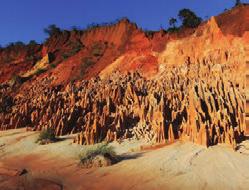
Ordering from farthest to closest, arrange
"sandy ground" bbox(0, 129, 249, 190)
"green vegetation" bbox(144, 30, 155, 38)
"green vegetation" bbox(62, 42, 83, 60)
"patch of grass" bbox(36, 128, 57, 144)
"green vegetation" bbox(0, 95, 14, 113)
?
"green vegetation" bbox(62, 42, 83, 60)
"green vegetation" bbox(144, 30, 155, 38)
"green vegetation" bbox(0, 95, 14, 113)
"patch of grass" bbox(36, 128, 57, 144)
"sandy ground" bbox(0, 129, 249, 190)

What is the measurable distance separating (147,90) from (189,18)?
28.8ft

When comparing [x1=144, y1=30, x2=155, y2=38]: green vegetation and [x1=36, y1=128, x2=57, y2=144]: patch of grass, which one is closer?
[x1=36, y1=128, x2=57, y2=144]: patch of grass

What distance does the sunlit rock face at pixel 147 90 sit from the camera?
1393cm

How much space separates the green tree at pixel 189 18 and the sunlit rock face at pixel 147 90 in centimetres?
172

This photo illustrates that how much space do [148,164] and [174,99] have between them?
4.73m

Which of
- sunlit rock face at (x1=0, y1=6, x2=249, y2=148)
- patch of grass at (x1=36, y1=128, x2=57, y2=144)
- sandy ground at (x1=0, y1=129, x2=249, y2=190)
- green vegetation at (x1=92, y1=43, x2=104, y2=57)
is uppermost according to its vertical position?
green vegetation at (x1=92, y1=43, x2=104, y2=57)

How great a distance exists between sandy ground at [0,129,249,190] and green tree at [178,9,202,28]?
12777mm

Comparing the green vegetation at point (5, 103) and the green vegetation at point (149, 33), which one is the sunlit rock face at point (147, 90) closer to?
the green vegetation at point (5, 103)

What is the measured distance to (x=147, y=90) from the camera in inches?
753

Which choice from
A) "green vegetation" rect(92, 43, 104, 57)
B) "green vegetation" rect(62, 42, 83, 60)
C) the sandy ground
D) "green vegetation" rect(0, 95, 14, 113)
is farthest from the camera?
"green vegetation" rect(62, 42, 83, 60)

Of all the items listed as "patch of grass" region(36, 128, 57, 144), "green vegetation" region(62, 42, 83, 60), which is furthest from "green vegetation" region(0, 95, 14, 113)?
"patch of grass" region(36, 128, 57, 144)

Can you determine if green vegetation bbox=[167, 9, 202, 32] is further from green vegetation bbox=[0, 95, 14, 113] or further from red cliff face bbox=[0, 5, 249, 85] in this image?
green vegetation bbox=[0, 95, 14, 113]

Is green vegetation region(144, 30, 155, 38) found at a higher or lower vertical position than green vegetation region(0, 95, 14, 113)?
higher

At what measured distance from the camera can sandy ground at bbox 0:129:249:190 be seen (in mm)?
10031
